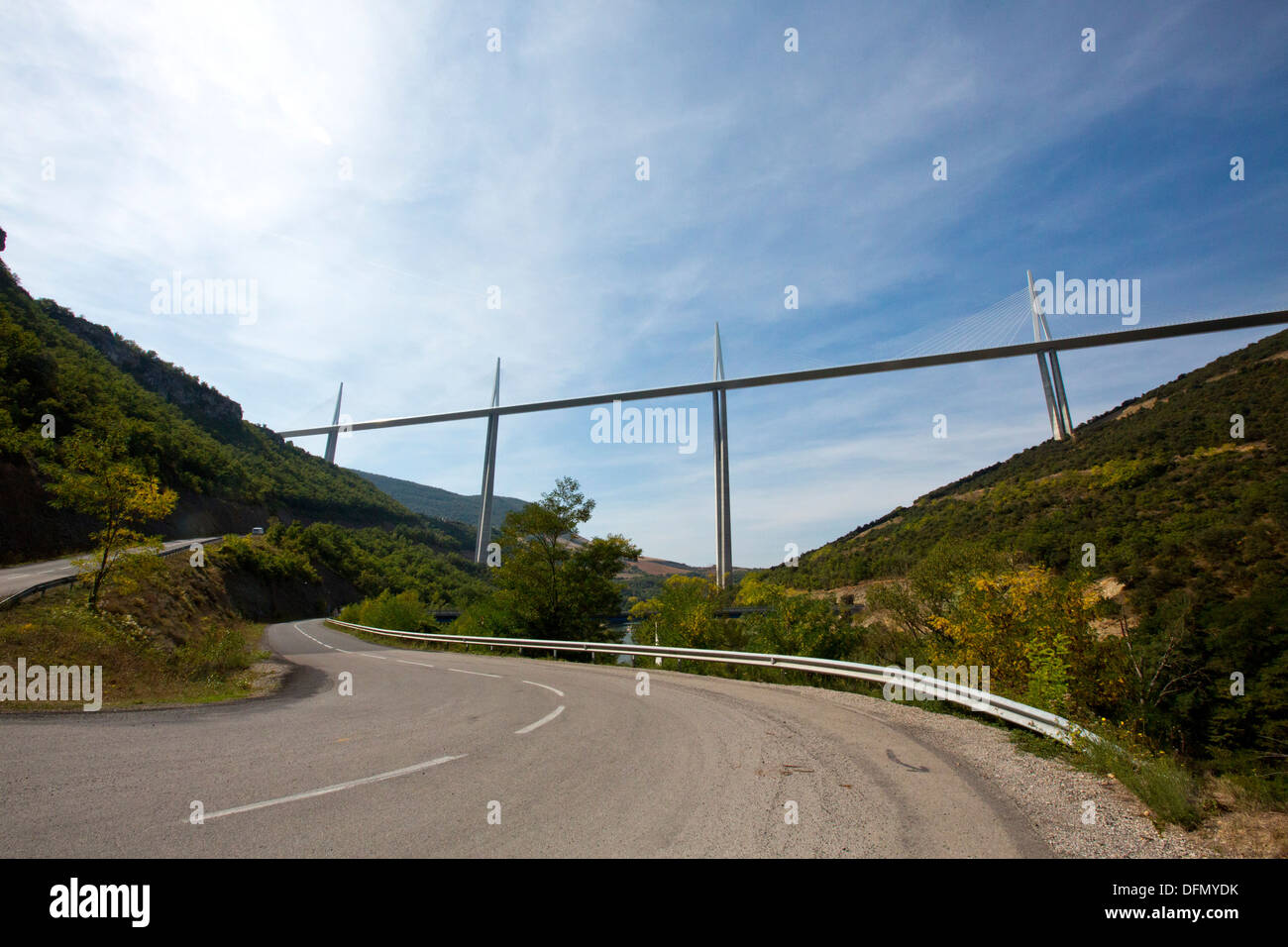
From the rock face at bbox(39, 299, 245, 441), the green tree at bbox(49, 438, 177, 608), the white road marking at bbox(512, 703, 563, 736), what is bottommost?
the white road marking at bbox(512, 703, 563, 736)

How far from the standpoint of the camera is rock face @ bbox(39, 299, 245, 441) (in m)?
75.2

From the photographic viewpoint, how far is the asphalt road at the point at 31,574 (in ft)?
63.0

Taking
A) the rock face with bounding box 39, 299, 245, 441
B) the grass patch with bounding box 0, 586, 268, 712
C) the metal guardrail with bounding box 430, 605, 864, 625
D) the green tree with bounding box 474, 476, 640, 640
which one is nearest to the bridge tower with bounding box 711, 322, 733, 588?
the metal guardrail with bounding box 430, 605, 864, 625

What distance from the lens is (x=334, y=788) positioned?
4.95m

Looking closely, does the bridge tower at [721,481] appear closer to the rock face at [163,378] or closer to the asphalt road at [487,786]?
the asphalt road at [487,786]

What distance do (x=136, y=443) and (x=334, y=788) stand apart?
57254mm

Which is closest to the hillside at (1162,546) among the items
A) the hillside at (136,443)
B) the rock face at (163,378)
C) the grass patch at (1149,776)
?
the grass patch at (1149,776)

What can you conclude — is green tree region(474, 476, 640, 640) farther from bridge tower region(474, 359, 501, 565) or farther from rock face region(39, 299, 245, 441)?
rock face region(39, 299, 245, 441)

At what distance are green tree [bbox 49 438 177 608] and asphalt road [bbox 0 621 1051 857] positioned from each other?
790 cm

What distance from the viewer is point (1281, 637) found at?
11070mm

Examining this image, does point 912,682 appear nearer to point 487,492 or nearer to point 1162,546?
point 1162,546
